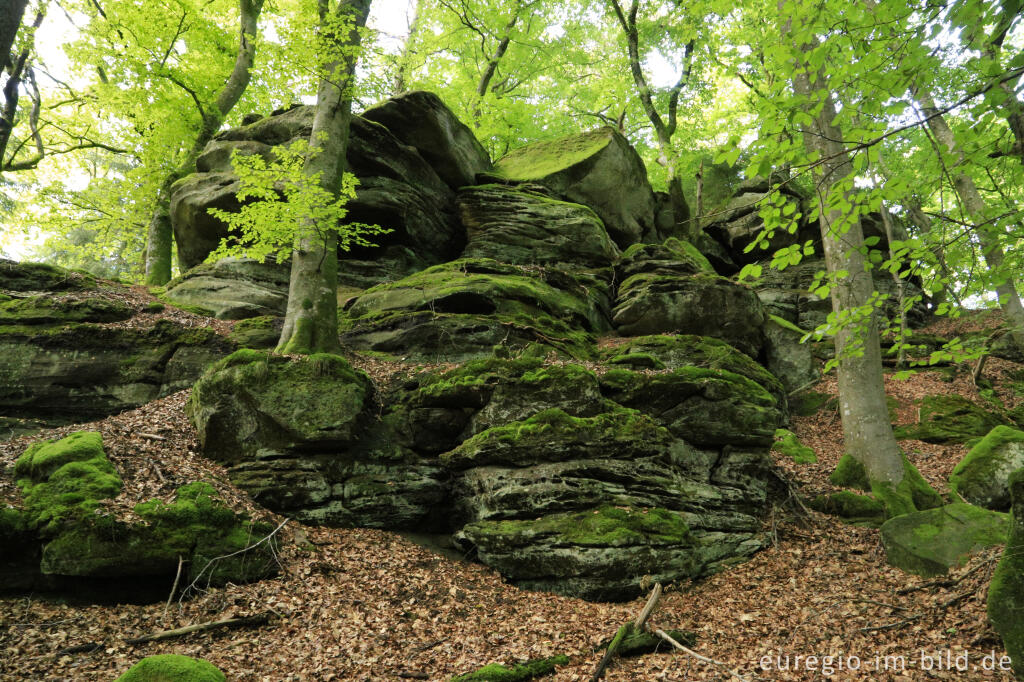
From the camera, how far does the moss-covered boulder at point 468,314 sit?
11.1m

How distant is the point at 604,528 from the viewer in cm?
696

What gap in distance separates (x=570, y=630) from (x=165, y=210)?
56.2 ft

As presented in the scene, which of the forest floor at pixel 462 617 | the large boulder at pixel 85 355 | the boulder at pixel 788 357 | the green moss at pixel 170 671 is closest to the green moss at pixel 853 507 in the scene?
the forest floor at pixel 462 617

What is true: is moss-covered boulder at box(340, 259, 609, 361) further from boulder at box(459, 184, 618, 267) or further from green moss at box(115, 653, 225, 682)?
green moss at box(115, 653, 225, 682)

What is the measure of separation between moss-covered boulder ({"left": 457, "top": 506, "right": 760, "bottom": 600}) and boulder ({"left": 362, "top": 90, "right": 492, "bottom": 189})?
1292 centimetres

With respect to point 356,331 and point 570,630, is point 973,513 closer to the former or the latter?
point 570,630

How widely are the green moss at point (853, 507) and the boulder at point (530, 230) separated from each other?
30.7 ft

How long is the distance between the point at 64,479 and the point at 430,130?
13.6m

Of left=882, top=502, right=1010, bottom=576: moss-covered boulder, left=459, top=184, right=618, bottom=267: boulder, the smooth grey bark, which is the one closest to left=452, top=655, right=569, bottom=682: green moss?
left=882, top=502, right=1010, bottom=576: moss-covered boulder

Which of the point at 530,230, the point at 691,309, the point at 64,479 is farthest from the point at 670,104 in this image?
the point at 64,479

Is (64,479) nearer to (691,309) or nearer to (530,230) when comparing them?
(530,230)

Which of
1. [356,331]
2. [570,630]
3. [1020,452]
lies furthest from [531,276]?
[1020,452]

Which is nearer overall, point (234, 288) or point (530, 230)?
point (234, 288)

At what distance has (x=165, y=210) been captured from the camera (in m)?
16.0
